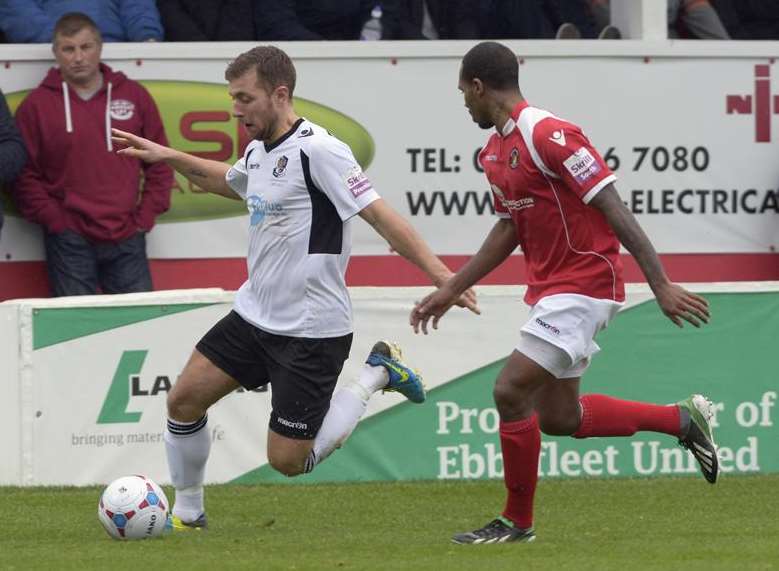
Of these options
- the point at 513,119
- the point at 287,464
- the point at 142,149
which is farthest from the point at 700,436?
the point at 142,149

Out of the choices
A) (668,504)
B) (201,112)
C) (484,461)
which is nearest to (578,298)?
(668,504)

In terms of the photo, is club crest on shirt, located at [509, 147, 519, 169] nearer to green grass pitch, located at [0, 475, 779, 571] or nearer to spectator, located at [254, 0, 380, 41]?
green grass pitch, located at [0, 475, 779, 571]

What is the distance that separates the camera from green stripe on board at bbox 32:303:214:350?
9.73 m

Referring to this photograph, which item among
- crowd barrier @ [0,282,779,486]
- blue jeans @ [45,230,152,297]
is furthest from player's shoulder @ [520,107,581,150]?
blue jeans @ [45,230,152,297]

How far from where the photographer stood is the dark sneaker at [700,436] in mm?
8156

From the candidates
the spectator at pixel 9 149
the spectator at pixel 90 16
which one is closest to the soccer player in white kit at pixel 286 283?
the spectator at pixel 9 149

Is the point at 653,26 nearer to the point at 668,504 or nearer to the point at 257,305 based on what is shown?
the point at 668,504

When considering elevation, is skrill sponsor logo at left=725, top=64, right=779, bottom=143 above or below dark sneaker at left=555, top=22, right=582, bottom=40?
below

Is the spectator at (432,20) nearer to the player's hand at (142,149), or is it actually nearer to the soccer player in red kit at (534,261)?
the player's hand at (142,149)

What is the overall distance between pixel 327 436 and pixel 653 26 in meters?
5.67

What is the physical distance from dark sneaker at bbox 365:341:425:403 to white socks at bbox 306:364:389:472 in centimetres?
12

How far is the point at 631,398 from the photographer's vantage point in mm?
10039

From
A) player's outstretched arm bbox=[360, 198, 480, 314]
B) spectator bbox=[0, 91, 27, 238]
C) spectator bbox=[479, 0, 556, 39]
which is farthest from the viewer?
spectator bbox=[479, 0, 556, 39]

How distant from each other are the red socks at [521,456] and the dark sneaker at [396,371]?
79cm
